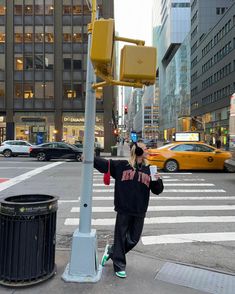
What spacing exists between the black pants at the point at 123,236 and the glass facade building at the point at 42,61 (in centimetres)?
3985

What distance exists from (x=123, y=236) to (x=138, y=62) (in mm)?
2168

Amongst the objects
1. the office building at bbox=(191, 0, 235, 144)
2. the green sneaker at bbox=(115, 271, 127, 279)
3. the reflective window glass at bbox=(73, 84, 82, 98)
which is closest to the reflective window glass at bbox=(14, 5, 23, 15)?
the reflective window glass at bbox=(73, 84, 82, 98)

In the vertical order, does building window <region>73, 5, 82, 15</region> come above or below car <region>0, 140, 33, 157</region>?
above

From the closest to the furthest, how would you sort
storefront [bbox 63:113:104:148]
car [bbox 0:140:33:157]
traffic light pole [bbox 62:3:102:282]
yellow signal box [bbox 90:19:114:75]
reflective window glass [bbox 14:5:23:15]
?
yellow signal box [bbox 90:19:114:75], traffic light pole [bbox 62:3:102:282], car [bbox 0:140:33:157], storefront [bbox 63:113:104:148], reflective window glass [bbox 14:5:23:15]

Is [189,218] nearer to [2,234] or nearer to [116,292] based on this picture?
[116,292]

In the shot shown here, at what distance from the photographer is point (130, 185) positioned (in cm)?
458

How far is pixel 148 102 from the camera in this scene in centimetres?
19838

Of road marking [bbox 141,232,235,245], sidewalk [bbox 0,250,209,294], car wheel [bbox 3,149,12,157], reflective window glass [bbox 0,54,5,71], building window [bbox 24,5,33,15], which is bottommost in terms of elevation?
car wheel [bbox 3,149,12,157]

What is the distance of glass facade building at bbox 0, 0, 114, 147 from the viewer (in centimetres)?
4459

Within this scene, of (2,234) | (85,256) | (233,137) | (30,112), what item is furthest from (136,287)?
(30,112)

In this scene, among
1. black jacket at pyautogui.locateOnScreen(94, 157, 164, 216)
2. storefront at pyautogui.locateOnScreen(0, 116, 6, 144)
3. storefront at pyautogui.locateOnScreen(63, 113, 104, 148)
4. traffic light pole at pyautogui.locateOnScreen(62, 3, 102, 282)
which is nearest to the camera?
traffic light pole at pyautogui.locateOnScreen(62, 3, 102, 282)

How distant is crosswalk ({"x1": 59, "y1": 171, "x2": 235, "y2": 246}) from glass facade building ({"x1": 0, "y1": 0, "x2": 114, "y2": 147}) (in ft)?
109

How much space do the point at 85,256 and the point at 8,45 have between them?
4437 centimetres

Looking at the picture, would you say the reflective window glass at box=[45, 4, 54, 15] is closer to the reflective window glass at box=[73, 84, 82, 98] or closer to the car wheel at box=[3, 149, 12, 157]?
the reflective window glass at box=[73, 84, 82, 98]
